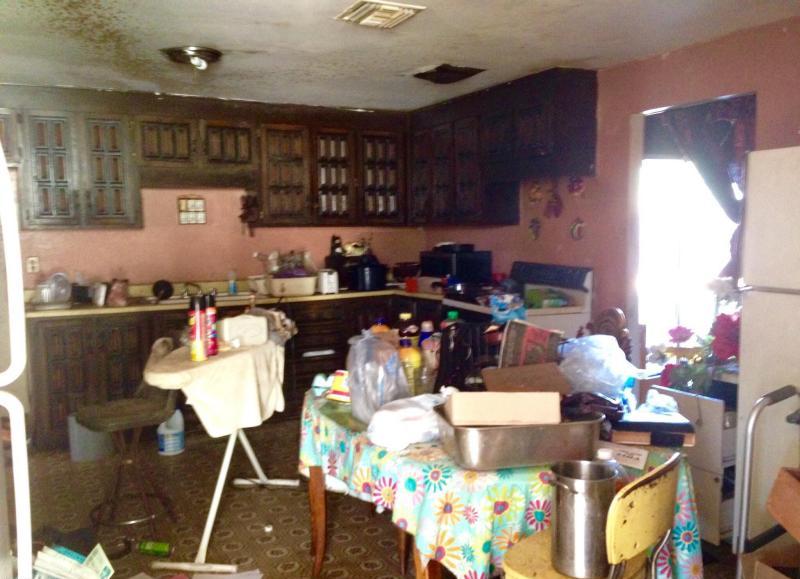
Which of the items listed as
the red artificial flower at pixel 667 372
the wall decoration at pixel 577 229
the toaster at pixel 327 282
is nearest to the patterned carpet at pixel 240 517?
the red artificial flower at pixel 667 372

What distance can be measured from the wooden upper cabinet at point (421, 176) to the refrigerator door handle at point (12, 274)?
4248 mm

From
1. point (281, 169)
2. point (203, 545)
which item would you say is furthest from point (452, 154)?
point (203, 545)

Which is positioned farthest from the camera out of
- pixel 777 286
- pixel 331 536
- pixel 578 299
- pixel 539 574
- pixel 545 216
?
pixel 545 216

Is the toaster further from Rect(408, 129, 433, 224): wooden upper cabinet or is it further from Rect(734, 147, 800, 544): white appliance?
Answer: Rect(734, 147, 800, 544): white appliance

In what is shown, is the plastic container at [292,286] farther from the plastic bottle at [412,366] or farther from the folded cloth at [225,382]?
the plastic bottle at [412,366]

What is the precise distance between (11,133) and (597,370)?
13.5 feet

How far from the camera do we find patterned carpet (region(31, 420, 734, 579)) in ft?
9.23

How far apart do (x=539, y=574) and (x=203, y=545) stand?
1764 mm

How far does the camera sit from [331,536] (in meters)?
3.05

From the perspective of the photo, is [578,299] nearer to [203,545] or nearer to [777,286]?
[777,286]

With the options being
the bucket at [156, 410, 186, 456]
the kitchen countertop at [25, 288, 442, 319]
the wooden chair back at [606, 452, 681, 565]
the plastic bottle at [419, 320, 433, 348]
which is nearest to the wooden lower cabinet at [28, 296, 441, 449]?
the kitchen countertop at [25, 288, 442, 319]

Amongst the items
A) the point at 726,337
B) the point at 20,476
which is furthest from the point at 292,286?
the point at 20,476

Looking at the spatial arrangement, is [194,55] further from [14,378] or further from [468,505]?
[468,505]

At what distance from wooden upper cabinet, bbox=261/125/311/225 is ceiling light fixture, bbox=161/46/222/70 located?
1.48 metres
